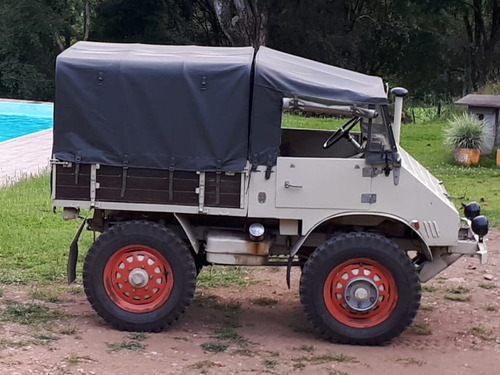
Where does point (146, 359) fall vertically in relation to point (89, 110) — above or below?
below

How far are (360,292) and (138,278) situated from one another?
1.64 meters

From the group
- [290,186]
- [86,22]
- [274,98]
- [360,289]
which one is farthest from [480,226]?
[86,22]

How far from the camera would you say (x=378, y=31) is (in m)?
33.9

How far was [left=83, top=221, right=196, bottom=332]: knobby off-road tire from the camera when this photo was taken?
20.8 ft

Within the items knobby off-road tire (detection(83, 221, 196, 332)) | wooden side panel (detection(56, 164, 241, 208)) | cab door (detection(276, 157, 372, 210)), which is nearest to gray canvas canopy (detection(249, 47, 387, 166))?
cab door (detection(276, 157, 372, 210))

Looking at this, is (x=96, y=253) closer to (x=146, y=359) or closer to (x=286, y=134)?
(x=146, y=359)

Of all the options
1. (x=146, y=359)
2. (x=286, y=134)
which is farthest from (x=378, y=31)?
(x=146, y=359)

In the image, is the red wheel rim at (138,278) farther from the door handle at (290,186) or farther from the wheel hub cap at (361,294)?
the wheel hub cap at (361,294)

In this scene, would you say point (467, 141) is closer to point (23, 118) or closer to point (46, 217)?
point (46, 217)

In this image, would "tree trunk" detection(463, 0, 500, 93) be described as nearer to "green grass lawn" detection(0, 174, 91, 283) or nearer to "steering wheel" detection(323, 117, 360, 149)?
"green grass lawn" detection(0, 174, 91, 283)

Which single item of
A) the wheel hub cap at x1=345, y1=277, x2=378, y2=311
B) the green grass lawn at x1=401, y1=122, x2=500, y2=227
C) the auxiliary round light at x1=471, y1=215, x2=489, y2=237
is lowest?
the wheel hub cap at x1=345, y1=277, x2=378, y2=311

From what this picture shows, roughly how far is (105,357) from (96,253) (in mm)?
899

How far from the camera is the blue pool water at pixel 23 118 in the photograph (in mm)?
25125

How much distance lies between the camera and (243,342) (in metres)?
6.36
